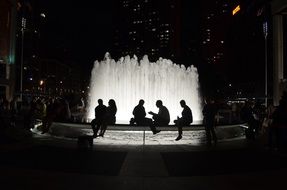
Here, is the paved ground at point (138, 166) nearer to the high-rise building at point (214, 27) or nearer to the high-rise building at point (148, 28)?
the high-rise building at point (148, 28)

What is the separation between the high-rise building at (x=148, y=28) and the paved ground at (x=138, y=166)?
144 m

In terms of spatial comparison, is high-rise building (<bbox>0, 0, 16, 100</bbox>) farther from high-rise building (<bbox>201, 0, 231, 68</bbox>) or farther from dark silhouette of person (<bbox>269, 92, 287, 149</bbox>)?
high-rise building (<bbox>201, 0, 231, 68</bbox>)

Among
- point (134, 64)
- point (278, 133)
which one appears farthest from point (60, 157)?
point (134, 64)

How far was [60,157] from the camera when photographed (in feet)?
28.9

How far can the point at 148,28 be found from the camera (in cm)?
15962

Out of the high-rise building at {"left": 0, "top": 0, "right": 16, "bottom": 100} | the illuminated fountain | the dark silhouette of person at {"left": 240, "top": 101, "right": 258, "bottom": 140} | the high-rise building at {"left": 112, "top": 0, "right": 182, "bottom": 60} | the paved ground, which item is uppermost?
the high-rise building at {"left": 112, "top": 0, "right": 182, "bottom": 60}

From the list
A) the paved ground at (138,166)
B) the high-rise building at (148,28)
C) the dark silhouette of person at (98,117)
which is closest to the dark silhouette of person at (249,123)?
the paved ground at (138,166)

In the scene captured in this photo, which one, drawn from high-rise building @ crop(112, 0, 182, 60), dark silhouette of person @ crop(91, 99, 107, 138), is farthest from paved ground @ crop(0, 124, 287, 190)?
high-rise building @ crop(112, 0, 182, 60)

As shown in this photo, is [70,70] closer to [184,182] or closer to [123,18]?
[123,18]

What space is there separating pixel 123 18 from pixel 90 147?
16055cm

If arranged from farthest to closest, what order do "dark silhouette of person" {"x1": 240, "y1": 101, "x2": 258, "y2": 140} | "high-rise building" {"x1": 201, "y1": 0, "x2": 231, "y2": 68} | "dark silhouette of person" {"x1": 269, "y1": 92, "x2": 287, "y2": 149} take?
"high-rise building" {"x1": 201, "y1": 0, "x2": 231, "y2": 68}
"dark silhouette of person" {"x1": 240, "y1": 101, "x2": 258, "y2": 140}
"dark silhouette of person" {"x1": 269, "y1": 92, "x2": 287, "y2": 149}

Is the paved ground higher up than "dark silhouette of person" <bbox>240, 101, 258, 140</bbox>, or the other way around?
"dark silhouette of person" <bbox>240, 101, 258, 140</bbox>

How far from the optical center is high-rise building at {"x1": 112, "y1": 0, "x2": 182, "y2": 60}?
513ft

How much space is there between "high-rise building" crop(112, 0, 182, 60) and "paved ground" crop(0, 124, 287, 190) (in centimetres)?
14356
